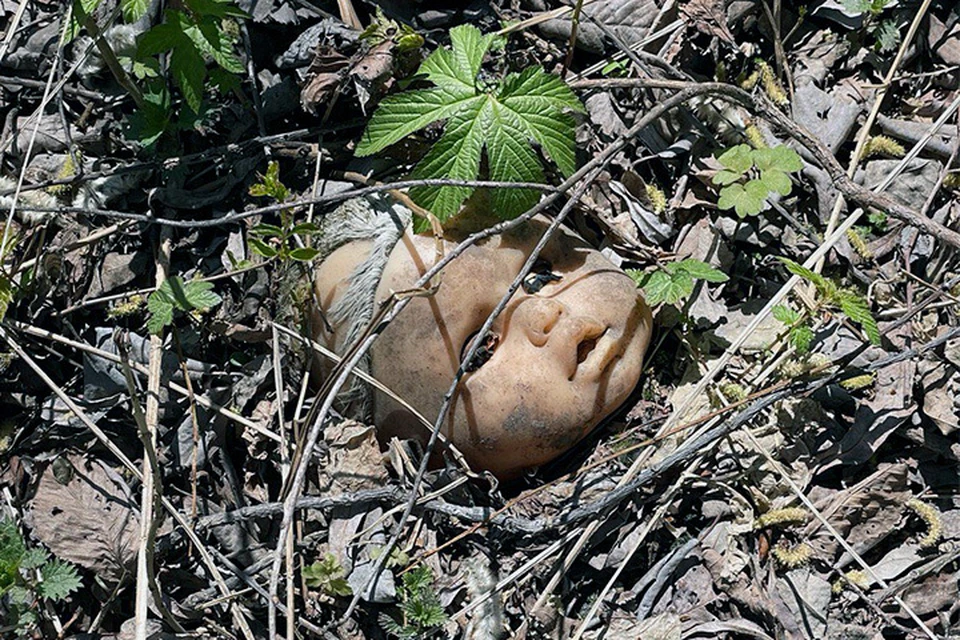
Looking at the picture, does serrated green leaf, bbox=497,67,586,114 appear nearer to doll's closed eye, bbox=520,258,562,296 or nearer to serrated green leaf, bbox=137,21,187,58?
doll's closed eye, bbox=520,258,562,296

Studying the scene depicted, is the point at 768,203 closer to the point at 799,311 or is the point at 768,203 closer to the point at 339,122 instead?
the point at 799,311

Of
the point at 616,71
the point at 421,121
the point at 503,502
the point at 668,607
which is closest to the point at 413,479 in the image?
the point at 503,502

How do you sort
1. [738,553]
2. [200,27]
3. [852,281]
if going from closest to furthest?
[200,27] < [738,553] < [852,281]

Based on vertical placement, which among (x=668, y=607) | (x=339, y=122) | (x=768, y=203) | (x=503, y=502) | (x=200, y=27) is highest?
(x=200, y=27)

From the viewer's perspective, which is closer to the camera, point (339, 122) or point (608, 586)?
point (608, 586)

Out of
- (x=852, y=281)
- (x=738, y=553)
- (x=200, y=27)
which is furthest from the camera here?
(x=852, y=281)

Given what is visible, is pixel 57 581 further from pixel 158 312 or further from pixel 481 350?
pixel 481 350

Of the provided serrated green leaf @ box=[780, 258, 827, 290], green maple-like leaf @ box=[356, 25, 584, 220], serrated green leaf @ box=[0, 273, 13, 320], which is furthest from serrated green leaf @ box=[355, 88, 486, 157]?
serrated green leaf @ box=[0, 273, 13, 320]

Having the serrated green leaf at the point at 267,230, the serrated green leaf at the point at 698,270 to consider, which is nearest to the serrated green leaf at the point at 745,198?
the serrated green leaf at the point at 698,270

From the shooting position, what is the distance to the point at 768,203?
126 inches

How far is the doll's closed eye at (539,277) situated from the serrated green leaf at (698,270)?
1.31ft

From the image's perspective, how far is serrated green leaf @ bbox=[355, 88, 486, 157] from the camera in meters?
2.77

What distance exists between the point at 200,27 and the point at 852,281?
7.51 ft

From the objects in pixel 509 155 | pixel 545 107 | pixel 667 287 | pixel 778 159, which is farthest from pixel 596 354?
pixel 778 159
